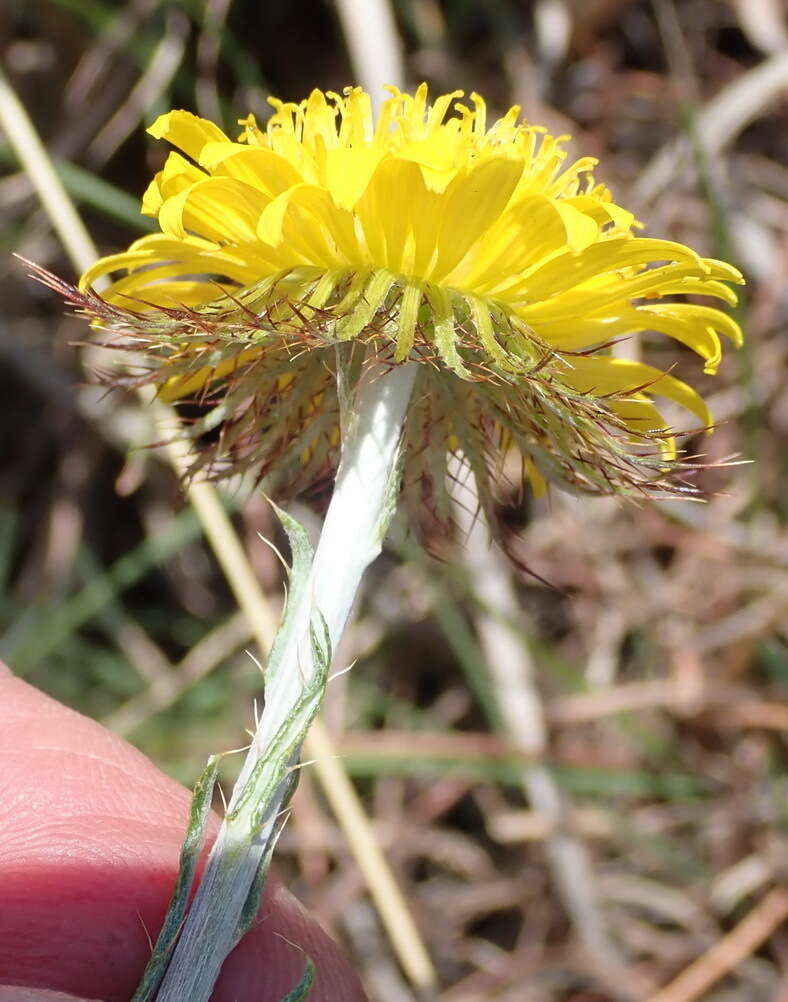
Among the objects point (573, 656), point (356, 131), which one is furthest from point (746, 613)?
point (356, 131)

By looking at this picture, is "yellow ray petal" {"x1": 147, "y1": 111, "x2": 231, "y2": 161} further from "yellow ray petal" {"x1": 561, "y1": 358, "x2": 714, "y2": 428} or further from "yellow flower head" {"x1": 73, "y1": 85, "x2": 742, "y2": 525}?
"yellow ray petal" {"x1": 561, "y1": 358, "x2": 714, "y2": 428}

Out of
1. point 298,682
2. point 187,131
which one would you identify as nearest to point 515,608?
point 298,682

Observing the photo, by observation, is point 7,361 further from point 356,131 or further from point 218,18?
point 356,131

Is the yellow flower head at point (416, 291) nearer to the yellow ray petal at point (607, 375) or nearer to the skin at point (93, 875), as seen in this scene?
the yellow ray petal at point (607, 375)

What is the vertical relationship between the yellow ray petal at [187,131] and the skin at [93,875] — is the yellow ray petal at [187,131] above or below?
above

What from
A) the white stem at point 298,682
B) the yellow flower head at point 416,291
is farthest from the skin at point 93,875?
the yellow flower head at point 416,291

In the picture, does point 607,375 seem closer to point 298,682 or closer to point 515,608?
point 298,682
